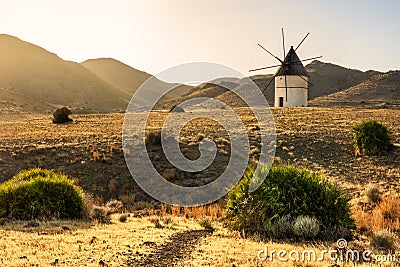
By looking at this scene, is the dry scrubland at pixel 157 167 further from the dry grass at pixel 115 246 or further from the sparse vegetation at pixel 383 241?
the sparse vegetation at pixel 383 241

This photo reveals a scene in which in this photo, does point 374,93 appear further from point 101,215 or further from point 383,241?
point 383,241

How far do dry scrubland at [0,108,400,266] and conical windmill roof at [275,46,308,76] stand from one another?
12.9m

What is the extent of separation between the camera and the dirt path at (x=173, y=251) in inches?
272

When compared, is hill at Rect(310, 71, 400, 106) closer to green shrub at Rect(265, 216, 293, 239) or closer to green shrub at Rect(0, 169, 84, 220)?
green shrub at Rect(0, 169, 84, 220)

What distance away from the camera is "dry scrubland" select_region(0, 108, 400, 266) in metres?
7.33

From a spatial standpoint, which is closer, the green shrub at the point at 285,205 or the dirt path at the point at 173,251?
the dirt path at the point at 173,251

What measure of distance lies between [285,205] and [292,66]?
162ft

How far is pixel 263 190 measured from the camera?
33.9 ft

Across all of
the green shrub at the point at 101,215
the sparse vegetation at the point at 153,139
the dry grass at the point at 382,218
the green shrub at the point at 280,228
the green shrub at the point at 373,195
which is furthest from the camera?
the sparse vegetation at the point at 153,139

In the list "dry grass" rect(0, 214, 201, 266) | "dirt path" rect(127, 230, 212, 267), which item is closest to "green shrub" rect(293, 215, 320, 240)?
"dirt path" rect(127, 230, 212, 267)

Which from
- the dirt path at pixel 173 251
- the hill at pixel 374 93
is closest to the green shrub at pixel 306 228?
the dirt path at pixel 173 251

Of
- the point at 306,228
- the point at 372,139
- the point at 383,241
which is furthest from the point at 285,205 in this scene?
the point at 372,139

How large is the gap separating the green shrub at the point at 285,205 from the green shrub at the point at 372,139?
48.9 ft

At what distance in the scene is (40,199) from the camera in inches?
484
